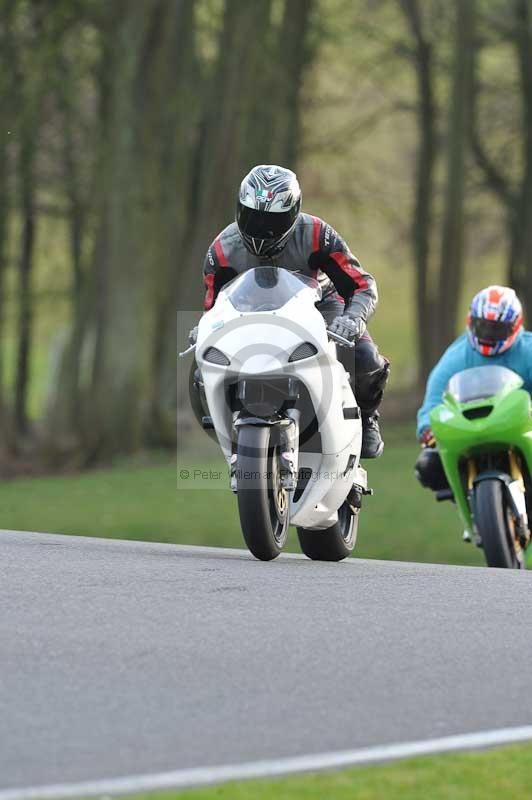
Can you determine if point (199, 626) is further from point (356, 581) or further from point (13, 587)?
point (356, 581)

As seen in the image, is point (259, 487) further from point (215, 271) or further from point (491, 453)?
point (491, 453)

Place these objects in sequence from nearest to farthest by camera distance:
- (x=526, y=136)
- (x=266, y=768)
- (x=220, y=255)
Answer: (x=266, y=768) → (x=220, y=255) → (x=526, y=136)

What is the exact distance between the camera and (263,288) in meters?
8.98

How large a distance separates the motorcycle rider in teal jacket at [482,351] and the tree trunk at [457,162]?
20238mm

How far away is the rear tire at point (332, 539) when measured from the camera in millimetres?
10055

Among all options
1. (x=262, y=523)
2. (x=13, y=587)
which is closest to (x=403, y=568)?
(x=262, y=523)

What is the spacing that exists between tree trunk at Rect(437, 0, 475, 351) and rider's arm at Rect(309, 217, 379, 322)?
2166 centimetres

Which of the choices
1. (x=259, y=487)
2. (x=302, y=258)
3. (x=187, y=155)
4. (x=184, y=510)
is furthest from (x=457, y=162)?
(x=259, y=487)

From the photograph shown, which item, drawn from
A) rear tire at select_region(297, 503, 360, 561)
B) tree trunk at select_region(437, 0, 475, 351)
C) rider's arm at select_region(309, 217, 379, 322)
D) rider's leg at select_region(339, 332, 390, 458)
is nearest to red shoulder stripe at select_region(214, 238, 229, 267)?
rider's arm at select_region(309, 217, 379, 322)

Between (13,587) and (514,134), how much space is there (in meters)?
33.4

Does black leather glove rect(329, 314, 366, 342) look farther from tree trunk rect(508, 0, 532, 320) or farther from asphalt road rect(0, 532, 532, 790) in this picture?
tree trunk rect(508, 0, 532, 320)

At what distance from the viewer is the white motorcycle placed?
28.3 ft

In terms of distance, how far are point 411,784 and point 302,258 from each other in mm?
5029

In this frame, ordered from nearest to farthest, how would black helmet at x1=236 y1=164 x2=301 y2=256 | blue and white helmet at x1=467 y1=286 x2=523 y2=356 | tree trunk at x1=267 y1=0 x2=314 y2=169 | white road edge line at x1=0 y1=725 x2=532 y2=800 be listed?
white road edge line at x1=0 y1=725 x2=532 y2=800
black helmet at x1=236 y1=164 x2=301 y2=256
blue and white helmet at x1=467 y1=286 x2=523 y2=356
tree trunk at x1=267 y1=0 x2=314 y2=169
